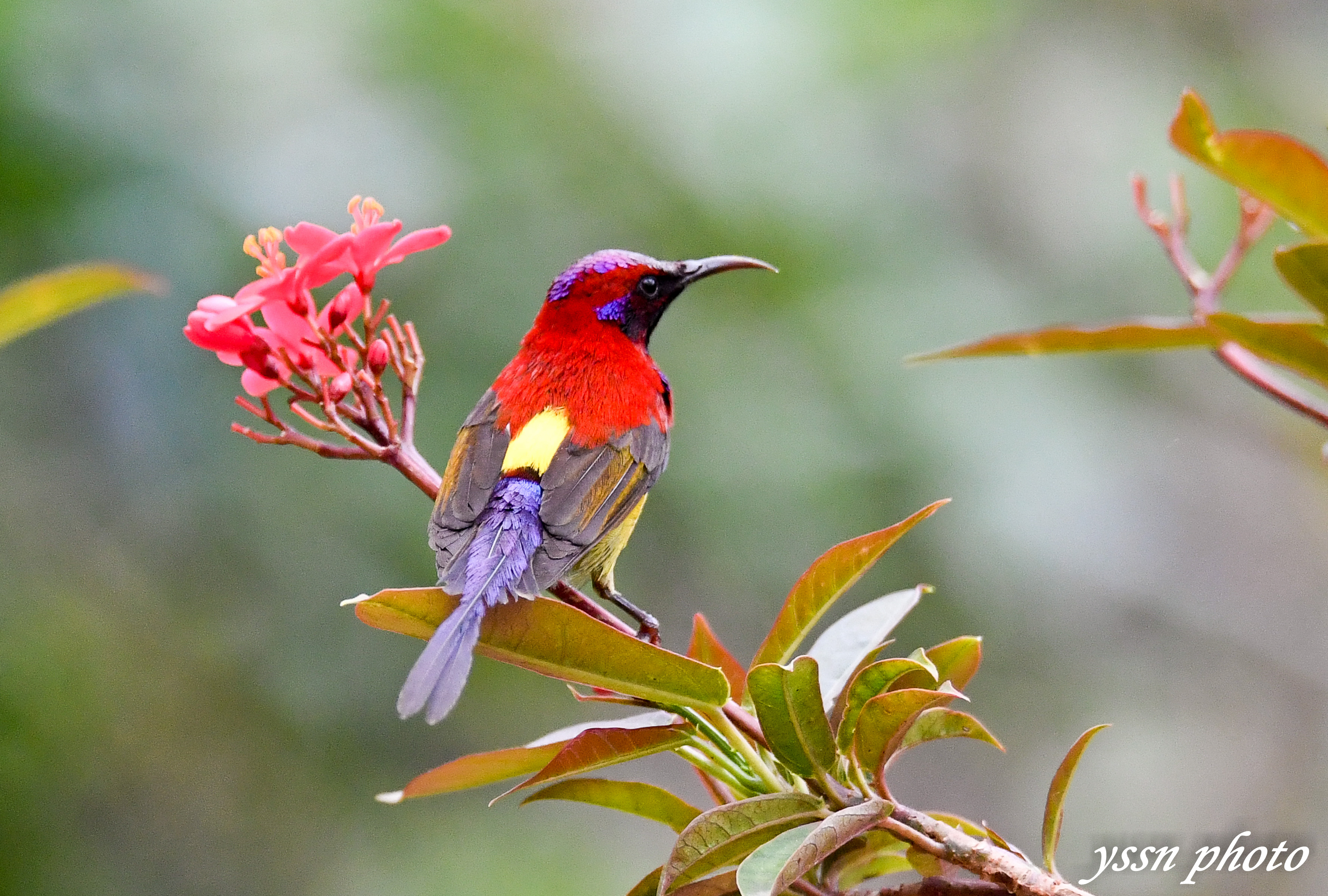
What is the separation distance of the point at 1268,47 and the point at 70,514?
6.86 m

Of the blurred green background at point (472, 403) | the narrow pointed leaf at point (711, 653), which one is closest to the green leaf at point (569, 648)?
the narrow pointed leaf at point (711, 653)

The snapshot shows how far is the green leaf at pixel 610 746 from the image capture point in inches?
55.8

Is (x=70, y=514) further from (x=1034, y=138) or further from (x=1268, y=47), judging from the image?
(x=1268, y=47)

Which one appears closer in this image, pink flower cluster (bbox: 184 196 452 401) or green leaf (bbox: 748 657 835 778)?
green leaf (bbox: 748 657 835 778)

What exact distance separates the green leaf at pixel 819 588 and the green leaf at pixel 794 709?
6.5 inches

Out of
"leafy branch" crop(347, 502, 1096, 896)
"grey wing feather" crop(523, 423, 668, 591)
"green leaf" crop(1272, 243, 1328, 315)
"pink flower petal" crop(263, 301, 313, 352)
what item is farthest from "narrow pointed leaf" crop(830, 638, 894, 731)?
"pink flower petal" crop(263, 301, 313, 352)

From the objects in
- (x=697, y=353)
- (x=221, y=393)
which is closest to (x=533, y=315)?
(x=697, y=353)

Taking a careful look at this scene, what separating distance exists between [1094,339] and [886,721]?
495mm

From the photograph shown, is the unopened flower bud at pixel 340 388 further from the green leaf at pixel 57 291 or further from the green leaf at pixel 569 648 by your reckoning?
the green leaf at pixel 569 648

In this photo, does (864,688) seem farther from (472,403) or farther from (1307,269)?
(472,403)

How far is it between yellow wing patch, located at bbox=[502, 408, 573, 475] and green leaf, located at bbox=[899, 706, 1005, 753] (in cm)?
83

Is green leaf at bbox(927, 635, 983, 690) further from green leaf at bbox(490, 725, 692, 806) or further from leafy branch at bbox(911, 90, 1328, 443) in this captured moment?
leafy branch at bbox(911, 90, 1328, 443)

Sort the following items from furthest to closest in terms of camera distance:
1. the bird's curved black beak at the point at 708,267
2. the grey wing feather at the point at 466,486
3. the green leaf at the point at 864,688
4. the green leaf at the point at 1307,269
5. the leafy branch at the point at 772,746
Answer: the bird's curved black beak at the point at 708,267, the grey wing feather at the point at 466,486, the green leaf at the point at 864,688, the leafy branch at the point at 772,746, the green leaf at the point at 1307,269

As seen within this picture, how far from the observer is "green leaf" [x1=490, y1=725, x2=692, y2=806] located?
1417mm
